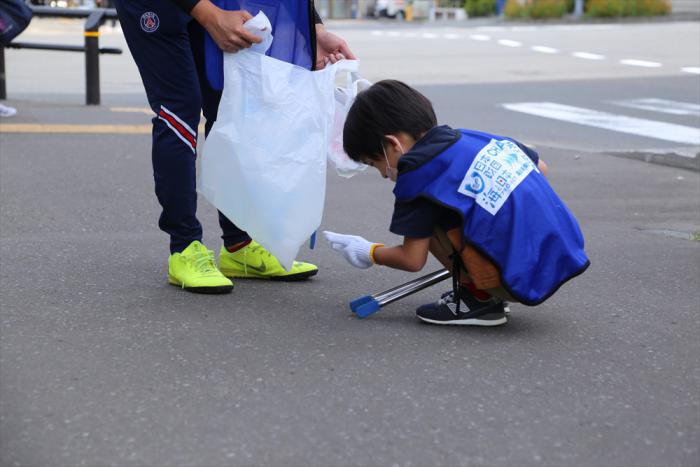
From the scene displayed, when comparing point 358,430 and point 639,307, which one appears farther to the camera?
point 639,307

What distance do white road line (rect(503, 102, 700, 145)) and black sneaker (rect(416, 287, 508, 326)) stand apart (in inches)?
214

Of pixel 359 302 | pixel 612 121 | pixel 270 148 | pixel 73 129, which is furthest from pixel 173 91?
pixel 612 121

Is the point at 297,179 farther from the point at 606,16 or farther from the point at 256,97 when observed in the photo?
the point at 606,16

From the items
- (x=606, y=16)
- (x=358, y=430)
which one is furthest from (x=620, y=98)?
(x=606, y=16)

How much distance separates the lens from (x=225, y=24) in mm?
3475

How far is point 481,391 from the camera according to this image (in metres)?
2.80

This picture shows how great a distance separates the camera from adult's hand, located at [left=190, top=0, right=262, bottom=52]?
11.4 feet

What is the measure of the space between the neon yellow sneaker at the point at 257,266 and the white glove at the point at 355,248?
0.50m

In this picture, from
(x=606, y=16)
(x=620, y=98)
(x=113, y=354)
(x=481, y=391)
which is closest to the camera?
(x=481, y=391)

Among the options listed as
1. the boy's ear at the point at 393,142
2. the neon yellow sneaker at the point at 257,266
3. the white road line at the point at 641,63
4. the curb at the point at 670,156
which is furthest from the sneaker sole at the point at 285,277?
the white road line at the point at 641,63

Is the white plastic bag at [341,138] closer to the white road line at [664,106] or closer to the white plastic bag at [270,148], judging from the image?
the white plastic bag at [270,148]

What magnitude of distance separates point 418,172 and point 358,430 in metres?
0.95

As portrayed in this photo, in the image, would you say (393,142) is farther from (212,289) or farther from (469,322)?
(212,289)

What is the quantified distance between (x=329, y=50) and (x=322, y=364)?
130cm
